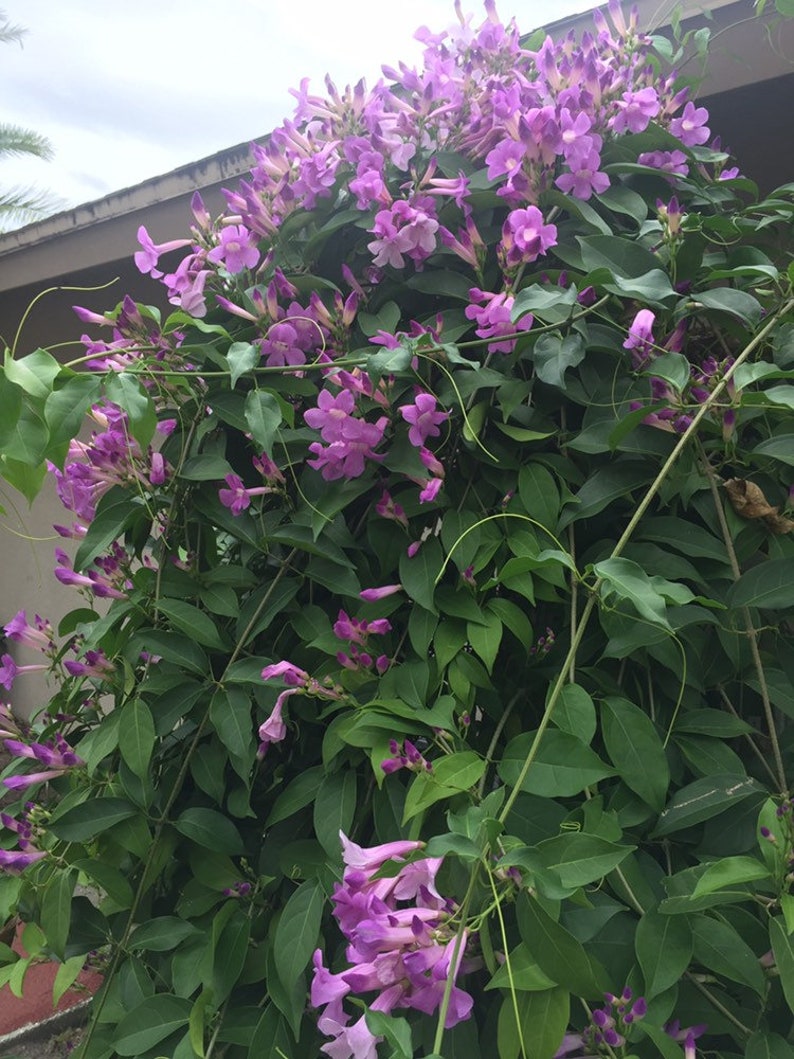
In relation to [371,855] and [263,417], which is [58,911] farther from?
[263,417]

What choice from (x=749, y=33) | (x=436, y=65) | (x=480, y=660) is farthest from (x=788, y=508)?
(x=749, y=33)

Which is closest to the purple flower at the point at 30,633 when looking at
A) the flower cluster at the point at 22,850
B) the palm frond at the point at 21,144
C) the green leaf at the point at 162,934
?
the flower cluster at the point at 22,850

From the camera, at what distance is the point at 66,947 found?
984 mm

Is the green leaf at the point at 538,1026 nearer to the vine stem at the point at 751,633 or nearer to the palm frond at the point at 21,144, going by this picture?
the vine stem at the point at 751,633

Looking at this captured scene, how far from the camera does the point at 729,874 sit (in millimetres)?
604

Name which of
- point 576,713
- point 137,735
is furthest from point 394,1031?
point 137,735

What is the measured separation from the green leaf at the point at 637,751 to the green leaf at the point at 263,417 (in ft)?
1.53

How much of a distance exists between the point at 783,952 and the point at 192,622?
0.70 metres

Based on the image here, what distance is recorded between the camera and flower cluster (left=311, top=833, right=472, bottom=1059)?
0.60 metres

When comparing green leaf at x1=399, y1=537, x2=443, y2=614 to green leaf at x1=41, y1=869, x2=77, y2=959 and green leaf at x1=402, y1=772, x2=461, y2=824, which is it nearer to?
green leaf at x1=402, y1=772, x2=461, y2=824

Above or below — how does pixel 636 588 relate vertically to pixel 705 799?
above

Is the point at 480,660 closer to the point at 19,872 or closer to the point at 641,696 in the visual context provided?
the point at 641,696

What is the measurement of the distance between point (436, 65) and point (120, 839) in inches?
44.3

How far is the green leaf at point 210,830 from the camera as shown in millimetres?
912
